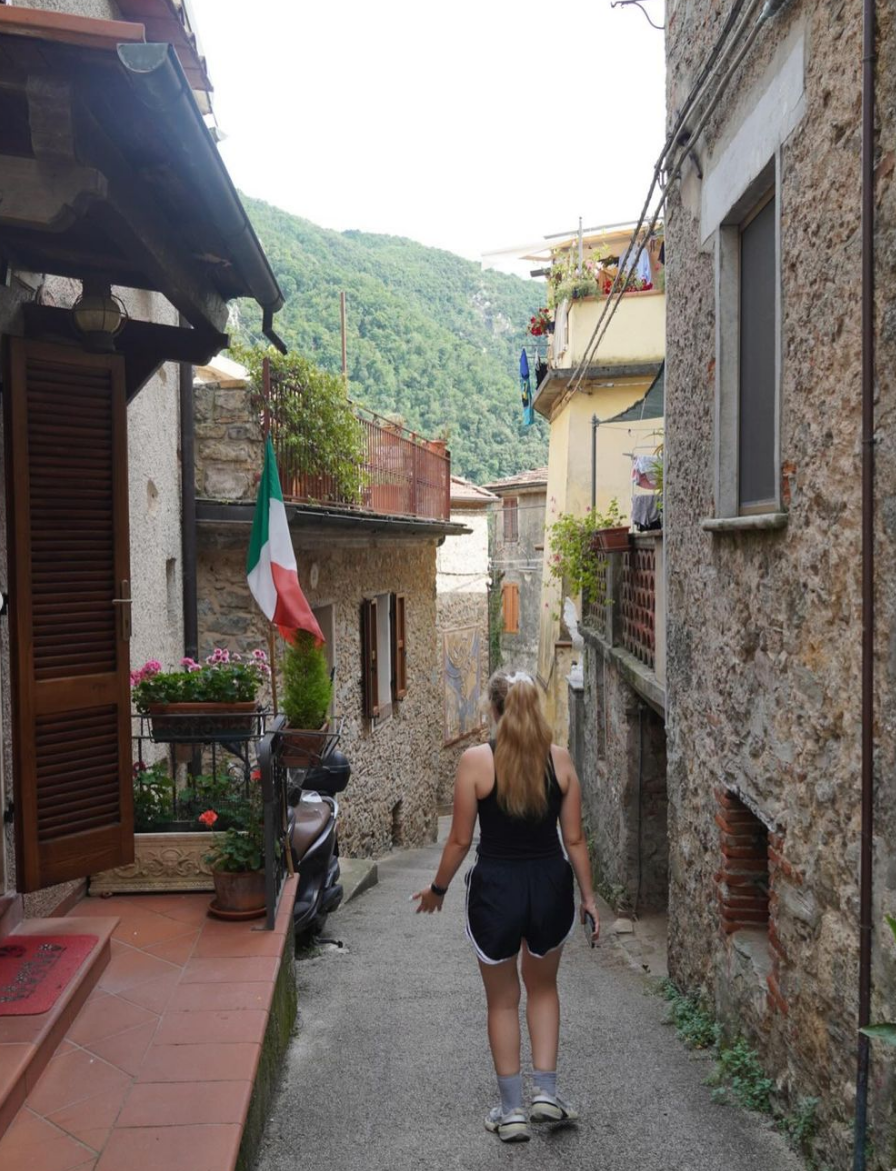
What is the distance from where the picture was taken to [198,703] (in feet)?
18.1

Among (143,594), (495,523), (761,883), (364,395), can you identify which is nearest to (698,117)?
(761,883)

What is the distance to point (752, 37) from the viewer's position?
4023 millimetres

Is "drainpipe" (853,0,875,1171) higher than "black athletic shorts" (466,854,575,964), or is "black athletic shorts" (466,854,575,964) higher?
"drainpipe" (853,0,875,1171)

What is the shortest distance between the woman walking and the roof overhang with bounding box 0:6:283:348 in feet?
6.70

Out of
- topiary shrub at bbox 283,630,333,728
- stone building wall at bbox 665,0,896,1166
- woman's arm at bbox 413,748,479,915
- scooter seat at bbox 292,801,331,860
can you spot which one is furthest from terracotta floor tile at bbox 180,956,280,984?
topiary shrub at bbox 283,630,333,728

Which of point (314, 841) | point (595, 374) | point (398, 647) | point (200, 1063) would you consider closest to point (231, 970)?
point (200, 1063)

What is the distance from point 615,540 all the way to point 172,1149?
21.0 ft

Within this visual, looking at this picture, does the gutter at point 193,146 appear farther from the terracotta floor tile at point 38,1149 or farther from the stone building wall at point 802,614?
the terracotta floor tile at point 38,1149

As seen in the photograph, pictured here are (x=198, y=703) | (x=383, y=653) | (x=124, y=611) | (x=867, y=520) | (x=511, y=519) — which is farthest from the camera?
(x=511, y=519)

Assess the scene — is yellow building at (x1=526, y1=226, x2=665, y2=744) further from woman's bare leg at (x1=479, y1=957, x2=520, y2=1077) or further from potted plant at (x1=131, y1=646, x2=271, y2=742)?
woman's bare leg at (x1=479, y1=957, x2=520, y2=1077)

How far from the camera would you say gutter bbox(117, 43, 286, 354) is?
8.43ft

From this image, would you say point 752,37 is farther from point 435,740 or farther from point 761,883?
point 435,740

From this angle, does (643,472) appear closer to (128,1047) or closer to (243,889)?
(243,889)

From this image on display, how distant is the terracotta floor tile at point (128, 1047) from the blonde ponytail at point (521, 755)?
58.0 inches
